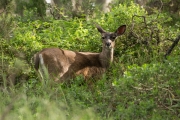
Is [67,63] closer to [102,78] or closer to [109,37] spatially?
[102,78]

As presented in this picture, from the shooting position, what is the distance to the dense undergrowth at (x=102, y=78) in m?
7.27

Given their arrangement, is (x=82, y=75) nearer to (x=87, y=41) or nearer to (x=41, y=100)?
(x=87, y=41)

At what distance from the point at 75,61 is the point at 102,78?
0.87m

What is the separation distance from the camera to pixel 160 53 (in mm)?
10156

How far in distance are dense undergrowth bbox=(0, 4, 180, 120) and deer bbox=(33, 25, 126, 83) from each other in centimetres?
23

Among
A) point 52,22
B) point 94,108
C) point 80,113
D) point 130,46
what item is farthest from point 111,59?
point 80,113

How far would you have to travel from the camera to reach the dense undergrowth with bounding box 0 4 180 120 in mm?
7266

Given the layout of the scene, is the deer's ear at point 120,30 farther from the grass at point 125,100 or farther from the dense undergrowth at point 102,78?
the grass at point 125,100

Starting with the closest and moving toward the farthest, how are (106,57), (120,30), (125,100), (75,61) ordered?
1. (125,100)
2. (75,61)
3. (120,30)
4. (106,57)

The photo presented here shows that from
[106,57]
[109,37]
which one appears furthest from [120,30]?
[106,57]

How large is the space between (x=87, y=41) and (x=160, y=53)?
1.93 m

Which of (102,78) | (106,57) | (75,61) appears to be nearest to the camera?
(102,78)

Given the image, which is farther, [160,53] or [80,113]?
[160,53]

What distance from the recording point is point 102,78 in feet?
33.2
